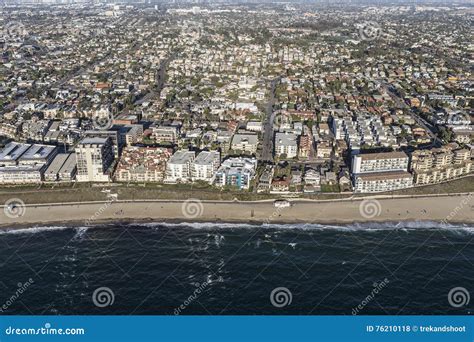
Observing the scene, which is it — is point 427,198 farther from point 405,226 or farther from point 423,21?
point 423,21

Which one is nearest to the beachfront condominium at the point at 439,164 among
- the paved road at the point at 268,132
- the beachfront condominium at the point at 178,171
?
the paved road at the point at 268,132

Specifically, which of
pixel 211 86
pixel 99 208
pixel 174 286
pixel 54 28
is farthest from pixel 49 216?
pixel 54 28

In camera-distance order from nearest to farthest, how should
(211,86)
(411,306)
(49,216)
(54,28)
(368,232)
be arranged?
(411,306) → (368,232) → (49,216) → (211,86) → (54,28)

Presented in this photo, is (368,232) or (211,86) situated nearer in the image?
(368,232)
